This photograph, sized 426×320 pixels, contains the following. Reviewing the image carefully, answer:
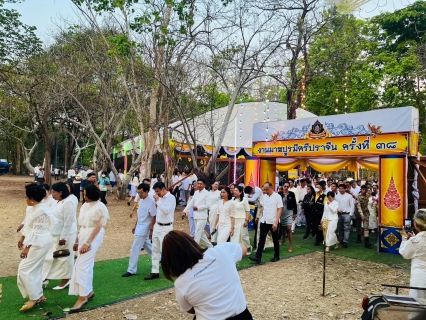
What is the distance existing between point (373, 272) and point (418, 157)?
3.22 metres

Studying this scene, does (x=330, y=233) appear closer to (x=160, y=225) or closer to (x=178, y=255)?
(x=160, y=225)

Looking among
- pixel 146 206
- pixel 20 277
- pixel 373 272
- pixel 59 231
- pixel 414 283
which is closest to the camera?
pixel 414 283

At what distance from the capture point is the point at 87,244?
4.27m

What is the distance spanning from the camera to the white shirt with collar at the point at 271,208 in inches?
270

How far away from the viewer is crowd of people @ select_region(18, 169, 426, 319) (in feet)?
6.50

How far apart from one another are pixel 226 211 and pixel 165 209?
5.28ft

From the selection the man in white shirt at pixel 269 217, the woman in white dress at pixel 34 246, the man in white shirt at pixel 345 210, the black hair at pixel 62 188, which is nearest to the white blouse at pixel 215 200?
the man in white shirt at pixel 269 217

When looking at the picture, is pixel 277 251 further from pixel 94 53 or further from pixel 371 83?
pixel 371 83

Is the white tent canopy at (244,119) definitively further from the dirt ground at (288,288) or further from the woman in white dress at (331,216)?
the dirt ground at (288,288)

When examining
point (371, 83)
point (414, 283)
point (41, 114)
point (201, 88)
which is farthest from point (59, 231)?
point (371, 83)

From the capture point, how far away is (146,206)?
581 cm

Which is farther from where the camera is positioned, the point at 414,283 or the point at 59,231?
the point at 59,231

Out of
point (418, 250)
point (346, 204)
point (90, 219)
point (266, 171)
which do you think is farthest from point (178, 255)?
point (266, 171)

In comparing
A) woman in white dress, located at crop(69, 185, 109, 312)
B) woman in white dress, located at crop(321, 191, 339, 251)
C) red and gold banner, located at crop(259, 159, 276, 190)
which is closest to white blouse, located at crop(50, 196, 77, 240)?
woman in white dress, located at crop(69, 185, 109, 312)
